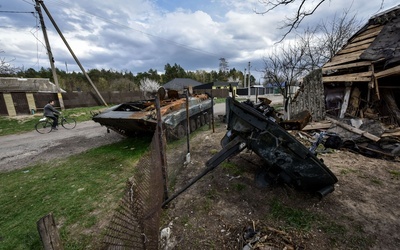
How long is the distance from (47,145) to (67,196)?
14.5 ft

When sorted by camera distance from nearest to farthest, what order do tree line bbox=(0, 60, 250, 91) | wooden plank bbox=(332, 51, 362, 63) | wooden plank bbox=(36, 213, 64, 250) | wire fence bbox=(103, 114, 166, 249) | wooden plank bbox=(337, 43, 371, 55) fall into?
1. wooden plank bbox=(36, 213, 64, 250)
2. wire fence bbox=(103, 114, 166, 249)
3. wooden plank bbox=(332, 51, 362, 63)
4. wooden plank bbox=(337, 43, 371, 55)
5. tree line bbox=(0, 60, 250, 91)

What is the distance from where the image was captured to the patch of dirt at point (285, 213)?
7.39ft

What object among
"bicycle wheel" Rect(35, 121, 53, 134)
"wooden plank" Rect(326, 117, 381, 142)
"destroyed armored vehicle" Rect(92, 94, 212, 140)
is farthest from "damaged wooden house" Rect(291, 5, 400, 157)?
"bicycle wheel" Rect(35, 121, 53, 134)

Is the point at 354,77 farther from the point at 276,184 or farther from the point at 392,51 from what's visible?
the point at 276,184

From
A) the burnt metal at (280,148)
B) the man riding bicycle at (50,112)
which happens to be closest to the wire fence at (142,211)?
the burnt metal at (280,148)

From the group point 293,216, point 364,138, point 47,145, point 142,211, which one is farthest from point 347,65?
point 47,145

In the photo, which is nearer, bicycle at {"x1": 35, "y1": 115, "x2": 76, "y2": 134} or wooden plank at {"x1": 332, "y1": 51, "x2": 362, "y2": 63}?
wooden plank at {"x1": 332, "y1": 51, "x2": 362, "y2": 63}

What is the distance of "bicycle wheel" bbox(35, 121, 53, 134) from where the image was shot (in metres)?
8.59

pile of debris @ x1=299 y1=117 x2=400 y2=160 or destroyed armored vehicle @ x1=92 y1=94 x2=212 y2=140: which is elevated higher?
destroyed armored vehicle @ x1=92 y1=94 x2=212 y2=140

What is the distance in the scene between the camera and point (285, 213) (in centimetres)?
270

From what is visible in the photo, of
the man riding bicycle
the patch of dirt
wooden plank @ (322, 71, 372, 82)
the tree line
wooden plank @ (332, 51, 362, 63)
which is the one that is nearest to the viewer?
the patch of dirt

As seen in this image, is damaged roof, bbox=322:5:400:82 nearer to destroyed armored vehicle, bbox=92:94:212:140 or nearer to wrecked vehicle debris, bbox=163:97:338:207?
wrecked vehicle debris, bbox=163:97:338:207

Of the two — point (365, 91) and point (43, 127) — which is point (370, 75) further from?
point (43, 127)

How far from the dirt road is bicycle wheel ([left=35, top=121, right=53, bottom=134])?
425 mm
